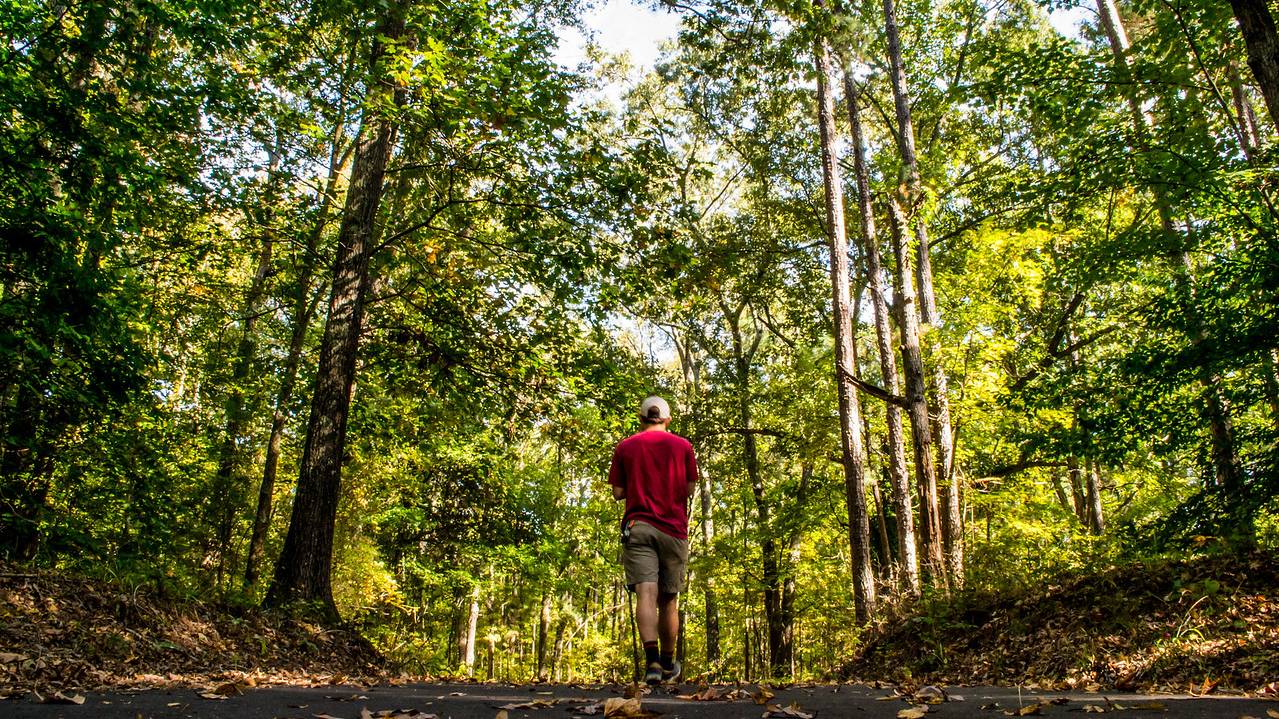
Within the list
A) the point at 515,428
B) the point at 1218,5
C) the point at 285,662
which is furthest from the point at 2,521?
the point at 1218,5

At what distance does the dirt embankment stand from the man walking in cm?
279

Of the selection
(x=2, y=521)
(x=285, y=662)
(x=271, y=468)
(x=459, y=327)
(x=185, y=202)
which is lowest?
(x=285, y=662)

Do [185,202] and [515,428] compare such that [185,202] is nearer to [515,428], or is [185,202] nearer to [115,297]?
[115,297]

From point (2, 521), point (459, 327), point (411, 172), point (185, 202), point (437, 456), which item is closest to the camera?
point (2, 521)

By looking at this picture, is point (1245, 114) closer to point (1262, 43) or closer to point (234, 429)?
point (1262, 43)

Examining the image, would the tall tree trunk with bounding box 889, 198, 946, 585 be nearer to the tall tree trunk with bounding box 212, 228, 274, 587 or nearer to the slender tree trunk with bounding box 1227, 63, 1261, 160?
the slender tree trunk with bounding box 1227, 63, 1261, 160

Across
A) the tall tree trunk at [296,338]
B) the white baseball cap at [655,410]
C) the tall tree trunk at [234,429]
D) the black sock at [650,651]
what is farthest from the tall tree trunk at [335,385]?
the black sock at [650,651]

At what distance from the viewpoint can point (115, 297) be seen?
672 cm

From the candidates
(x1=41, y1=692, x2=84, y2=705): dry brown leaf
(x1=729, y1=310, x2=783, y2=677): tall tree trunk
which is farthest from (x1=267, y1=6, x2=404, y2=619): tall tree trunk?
(x1=729, y1=310, x2=783, y2=677): tall tree trunk

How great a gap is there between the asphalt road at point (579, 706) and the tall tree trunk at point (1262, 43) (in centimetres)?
420

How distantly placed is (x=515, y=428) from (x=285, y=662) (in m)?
5.06

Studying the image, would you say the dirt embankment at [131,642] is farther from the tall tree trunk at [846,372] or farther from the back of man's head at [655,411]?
the tall tree trunk at [846,372]

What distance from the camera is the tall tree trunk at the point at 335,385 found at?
798 cm

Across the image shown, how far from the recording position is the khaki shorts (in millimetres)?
4844
